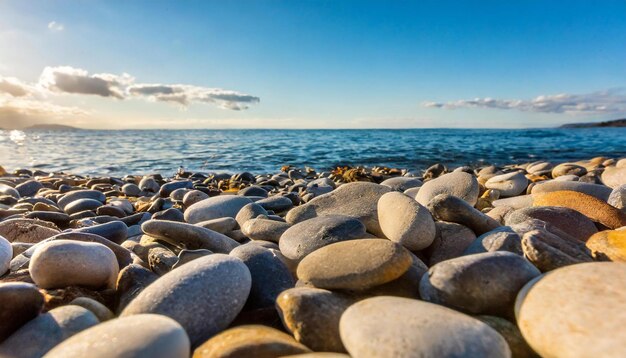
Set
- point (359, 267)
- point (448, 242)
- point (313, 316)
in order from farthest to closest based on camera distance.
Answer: point (448, 242) < point (359, 267) < point (313, 316)

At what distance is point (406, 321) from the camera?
1.13 meters

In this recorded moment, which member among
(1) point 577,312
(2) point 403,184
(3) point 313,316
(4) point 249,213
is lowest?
(2) point 403,184

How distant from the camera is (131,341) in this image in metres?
1.07

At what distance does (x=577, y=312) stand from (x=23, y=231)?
3281mm

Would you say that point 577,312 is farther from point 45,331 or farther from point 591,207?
point 591,207

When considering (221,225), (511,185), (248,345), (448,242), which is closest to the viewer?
(248,345)

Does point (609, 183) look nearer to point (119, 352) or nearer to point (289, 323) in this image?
point (289, 323)

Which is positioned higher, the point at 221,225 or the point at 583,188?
the point at 583,188

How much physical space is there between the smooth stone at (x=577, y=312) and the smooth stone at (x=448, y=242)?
2.20 feet

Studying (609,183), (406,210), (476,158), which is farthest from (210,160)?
(406,210)

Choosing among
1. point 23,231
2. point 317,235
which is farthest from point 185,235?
point 23,231

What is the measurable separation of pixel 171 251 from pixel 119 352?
1310 mm

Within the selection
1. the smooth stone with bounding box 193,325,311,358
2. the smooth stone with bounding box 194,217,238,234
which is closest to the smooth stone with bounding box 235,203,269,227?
the smooth stone with bounding box 194,217,238,234

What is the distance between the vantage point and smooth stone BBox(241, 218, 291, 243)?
8.27ft
